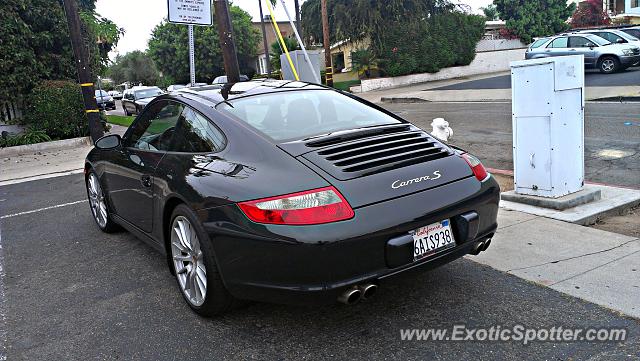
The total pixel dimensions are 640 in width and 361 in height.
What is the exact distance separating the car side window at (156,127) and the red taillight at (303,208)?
1.41m

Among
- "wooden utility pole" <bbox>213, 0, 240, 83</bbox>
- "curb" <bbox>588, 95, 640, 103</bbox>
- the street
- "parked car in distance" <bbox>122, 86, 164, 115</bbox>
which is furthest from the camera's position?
"parked car in distance" <bbox>122, 86, 164, 115</bbox>

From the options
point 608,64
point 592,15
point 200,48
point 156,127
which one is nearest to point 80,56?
point 156,127

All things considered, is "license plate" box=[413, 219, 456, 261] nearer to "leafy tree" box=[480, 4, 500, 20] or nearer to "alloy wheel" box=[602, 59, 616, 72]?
"alloy wheel" box=[602, 59, 616, 72]

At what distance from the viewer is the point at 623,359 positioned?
2.78 meters

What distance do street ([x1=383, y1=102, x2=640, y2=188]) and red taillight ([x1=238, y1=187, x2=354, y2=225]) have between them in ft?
16.6

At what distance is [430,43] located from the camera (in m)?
31.0

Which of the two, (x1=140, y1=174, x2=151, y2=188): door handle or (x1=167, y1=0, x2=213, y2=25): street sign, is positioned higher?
(x1=167, y1=0, x2=213, y2=25): street sign

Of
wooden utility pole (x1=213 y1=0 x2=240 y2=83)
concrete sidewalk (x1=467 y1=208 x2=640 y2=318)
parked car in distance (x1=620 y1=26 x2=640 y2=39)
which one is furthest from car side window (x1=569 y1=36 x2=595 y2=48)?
concrete sidewalk (x1=467 y1=208 x2=640 y2=318)

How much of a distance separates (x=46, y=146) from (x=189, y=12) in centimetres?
763

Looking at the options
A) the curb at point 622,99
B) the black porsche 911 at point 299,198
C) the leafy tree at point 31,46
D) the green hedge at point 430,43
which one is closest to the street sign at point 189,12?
the black porsche 911 at point 299,198

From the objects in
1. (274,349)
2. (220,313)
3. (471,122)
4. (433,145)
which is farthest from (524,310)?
(471,122)

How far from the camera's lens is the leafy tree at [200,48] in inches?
1983

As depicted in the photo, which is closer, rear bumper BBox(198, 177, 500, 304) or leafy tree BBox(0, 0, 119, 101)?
rear bumper BBox(198, 177, 500, 304)

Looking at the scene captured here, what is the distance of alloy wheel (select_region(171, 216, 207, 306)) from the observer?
136 inches
